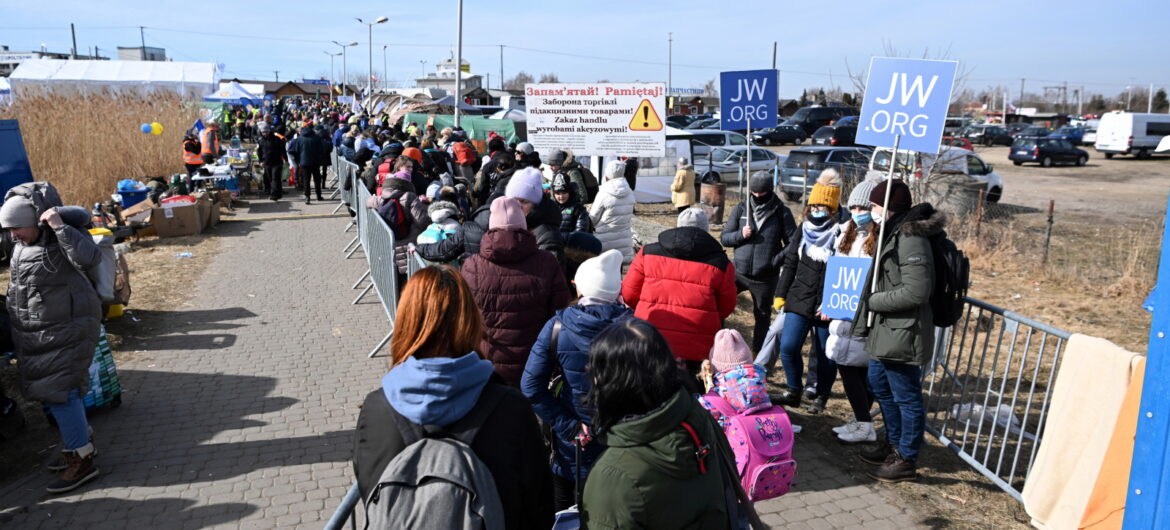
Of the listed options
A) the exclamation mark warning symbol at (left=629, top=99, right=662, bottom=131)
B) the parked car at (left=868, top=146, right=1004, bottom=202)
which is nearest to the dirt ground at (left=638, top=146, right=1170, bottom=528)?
the parked car at (left=868, top=146, right=1004, bottom=202)

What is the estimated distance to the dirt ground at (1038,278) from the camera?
188 inches

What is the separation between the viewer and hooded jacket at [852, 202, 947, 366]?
4352mm

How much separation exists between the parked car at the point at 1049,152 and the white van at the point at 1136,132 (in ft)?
18.6

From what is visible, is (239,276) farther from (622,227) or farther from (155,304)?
(622,227)

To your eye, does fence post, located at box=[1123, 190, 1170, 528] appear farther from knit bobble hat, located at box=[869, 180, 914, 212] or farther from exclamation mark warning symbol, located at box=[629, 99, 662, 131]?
exclamation mark warning symbol, located at box=[629, 99, 662, 131]

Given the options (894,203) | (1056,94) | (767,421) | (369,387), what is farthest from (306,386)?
(1056,94)

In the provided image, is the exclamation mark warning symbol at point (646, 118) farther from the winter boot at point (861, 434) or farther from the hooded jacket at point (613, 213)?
the winter boot at point (861, 434)

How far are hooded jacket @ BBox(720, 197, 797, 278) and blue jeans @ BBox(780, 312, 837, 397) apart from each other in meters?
0.52

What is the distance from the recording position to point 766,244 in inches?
247

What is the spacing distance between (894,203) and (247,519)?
14.1 feet

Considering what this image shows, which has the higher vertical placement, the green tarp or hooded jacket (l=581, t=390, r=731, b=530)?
the green tarp

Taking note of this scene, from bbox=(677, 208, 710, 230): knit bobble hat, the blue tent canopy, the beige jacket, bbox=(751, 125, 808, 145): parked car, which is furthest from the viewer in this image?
bbox=(751, 125, 808, 145): parked car

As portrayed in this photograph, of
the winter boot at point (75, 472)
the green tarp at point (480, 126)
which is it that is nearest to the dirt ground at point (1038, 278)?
the winter boot at point (75, 472)

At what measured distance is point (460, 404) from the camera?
218 cm
